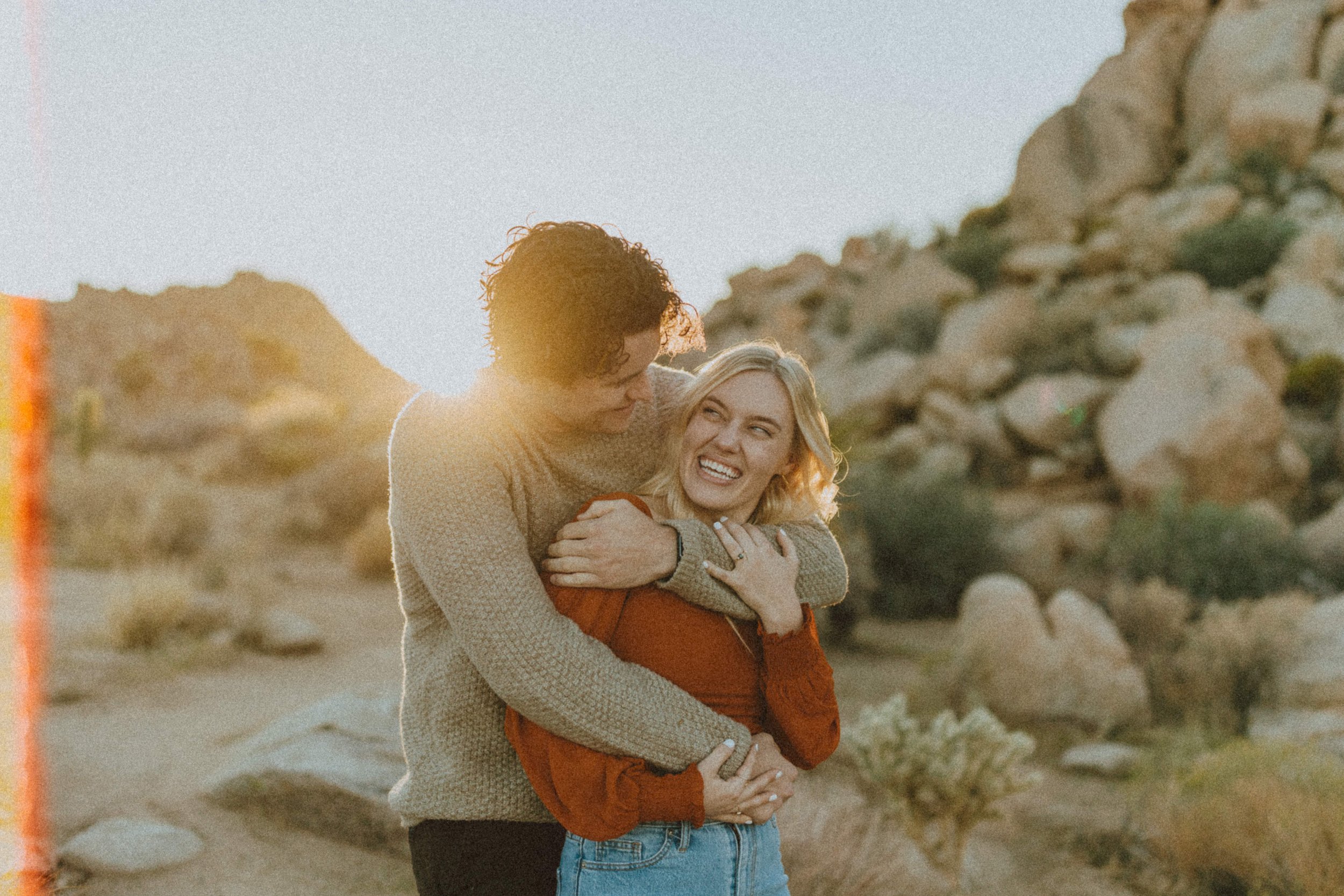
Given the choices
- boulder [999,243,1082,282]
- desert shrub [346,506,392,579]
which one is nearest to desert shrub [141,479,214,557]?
desert shrub [346,506,392,579]

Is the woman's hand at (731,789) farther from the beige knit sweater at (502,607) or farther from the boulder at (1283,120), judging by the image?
the boulder at (1283,120)

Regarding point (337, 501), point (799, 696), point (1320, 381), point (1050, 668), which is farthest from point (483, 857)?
point (1320, 381)

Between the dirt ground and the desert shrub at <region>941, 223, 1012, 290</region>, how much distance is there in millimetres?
13598

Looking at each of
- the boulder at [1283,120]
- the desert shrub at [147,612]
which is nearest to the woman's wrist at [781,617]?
the desert shrub at [147,612]

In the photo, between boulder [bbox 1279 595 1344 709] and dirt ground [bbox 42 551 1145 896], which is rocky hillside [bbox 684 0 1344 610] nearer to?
boulder [bbox 1279 595 1344 709]

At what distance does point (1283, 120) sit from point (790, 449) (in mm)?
22635

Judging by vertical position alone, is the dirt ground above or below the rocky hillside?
below

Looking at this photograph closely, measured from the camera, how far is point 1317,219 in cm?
1759

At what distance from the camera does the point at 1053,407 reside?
12891 millimetres

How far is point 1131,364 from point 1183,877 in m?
10.4

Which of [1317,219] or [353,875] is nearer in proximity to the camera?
[353,875]

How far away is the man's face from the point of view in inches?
83.4

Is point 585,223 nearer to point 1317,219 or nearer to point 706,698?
point 706,698

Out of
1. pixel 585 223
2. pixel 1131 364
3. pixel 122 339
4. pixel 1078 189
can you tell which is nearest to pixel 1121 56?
pixel 1078 189
